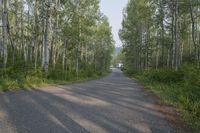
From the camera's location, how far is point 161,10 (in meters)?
31.2

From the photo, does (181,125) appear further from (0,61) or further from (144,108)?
(0,61)

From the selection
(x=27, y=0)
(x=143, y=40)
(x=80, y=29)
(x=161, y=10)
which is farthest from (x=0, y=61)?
(x=143, y=40)

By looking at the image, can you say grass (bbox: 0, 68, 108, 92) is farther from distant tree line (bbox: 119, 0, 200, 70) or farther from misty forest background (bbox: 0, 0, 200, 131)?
distant tree line (bbox: 119, 0, 200, 70)

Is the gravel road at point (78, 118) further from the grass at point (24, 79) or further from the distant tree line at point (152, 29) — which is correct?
the distant tree line at point (152, 29)

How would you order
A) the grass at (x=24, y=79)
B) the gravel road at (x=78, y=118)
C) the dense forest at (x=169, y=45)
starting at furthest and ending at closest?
the grass at (x=24, y=79) < the dense forest at (x=169, y=45) < the gravel road at (x=78, y=118)

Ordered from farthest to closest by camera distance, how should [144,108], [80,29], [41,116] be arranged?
[80,29]
[144,108]
[41,116]

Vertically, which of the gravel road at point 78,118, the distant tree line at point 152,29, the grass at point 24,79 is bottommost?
the gravel road at point 78,118

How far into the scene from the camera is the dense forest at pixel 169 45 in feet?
37.1

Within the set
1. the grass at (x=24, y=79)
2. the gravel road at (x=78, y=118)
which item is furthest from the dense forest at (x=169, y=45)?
the grass at (x=24, y=79)

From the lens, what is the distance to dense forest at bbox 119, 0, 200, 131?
446 inches

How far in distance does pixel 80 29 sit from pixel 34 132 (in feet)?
83.9

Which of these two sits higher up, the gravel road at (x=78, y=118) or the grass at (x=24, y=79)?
the grass at (x=24, y=79)

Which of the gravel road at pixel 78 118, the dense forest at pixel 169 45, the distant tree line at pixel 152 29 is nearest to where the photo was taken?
the gravel road at pixel 78 118

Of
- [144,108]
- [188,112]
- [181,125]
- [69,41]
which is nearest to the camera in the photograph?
[181,125]
